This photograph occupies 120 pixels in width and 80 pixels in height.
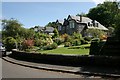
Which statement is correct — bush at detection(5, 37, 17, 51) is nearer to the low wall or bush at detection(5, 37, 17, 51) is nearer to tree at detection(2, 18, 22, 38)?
the low wall

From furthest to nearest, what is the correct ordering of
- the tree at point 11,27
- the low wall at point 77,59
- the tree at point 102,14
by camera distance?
1. the tree at point 102,14
2. the tree at point 11,27
3. the low wall at point 77,59

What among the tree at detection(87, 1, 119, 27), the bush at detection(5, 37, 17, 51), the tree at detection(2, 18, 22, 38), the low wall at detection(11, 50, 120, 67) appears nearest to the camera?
the low wall at detection(11, 50, 120, 67)

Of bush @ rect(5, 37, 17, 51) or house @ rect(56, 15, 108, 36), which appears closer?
bush @ rect(5, 37, 17, 51)

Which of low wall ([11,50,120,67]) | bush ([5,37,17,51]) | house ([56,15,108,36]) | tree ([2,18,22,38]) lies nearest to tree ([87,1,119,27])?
house ([56,15,108,36])

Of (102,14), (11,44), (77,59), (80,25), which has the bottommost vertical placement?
(77,59)

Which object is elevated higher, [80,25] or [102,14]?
[102,14]

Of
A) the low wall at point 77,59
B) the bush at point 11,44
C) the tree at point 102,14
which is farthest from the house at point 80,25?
the low wall at point 77,59

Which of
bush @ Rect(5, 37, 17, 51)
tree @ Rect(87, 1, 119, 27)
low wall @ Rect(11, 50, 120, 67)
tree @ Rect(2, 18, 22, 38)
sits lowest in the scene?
low wall @ Rect(11, 50, 120, 67)

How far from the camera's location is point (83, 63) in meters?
17.9

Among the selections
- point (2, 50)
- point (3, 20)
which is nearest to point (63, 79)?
point (2, 50)

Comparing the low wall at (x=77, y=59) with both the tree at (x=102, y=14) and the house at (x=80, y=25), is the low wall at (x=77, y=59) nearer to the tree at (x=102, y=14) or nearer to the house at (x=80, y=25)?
the house at (x=80, y=25)

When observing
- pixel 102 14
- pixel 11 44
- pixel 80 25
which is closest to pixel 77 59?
pixel 11 44

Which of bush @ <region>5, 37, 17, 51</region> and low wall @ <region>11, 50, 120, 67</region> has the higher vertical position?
bush @ <region>5, 37, 17, 51</region>

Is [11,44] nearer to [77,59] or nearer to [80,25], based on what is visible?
[77,59]
